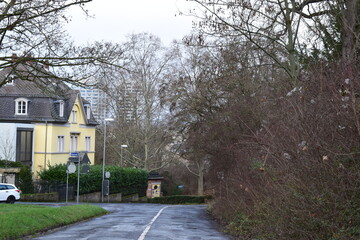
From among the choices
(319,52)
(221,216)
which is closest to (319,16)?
(319,52)

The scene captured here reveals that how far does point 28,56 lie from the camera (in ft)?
40.6

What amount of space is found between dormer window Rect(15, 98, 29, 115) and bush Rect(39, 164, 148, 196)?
24.2 ft

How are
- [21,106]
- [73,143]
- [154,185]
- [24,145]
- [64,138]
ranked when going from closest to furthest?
[24,145]
[21,106]
[64,138]
[73,143]
[154,185]

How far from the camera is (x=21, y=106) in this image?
Answer: 5416 centimetres

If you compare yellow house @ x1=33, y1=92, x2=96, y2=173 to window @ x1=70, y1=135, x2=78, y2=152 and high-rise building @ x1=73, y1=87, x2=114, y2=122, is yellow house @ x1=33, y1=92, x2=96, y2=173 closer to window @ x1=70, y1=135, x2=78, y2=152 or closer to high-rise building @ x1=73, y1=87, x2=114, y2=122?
window @ x1=70, y1=135, x2=78, y2=152

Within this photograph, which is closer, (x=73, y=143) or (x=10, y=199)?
(x=10, y=199)

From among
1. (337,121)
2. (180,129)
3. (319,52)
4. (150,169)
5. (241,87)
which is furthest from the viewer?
(150,169)

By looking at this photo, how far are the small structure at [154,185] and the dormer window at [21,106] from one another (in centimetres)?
1573

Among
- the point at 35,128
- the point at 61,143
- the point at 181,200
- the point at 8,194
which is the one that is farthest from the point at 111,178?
the point at 8,194

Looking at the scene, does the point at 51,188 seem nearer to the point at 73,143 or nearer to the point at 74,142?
the point at 73,143

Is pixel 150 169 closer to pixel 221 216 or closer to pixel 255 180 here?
pixel 221 216

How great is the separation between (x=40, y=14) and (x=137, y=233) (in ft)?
23.6

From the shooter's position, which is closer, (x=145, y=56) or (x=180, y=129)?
(x=180, y=129)

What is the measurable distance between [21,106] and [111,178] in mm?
11100
